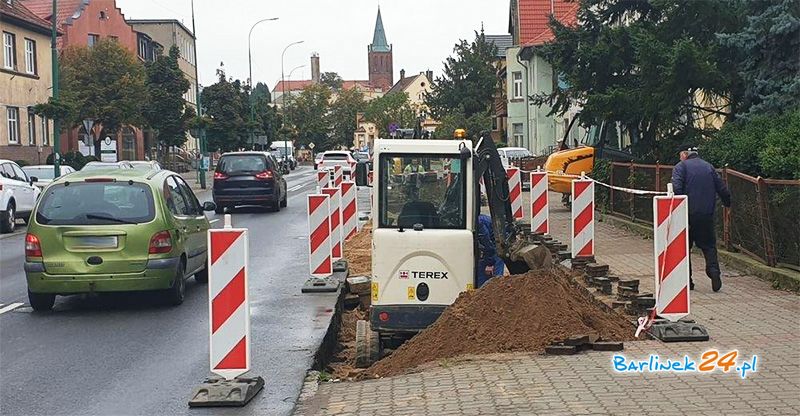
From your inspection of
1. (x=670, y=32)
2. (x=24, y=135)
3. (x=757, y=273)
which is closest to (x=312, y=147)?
(x=24, y=135)

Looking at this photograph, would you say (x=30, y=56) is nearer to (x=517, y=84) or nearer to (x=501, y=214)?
(x=517, y=84)

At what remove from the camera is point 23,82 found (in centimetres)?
4541

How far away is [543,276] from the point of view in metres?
8.95

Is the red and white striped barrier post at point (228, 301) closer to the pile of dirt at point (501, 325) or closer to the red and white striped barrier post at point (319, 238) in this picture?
the pile of dirt at point (501, 325)

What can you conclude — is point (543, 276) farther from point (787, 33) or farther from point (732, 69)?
point (732, 69)

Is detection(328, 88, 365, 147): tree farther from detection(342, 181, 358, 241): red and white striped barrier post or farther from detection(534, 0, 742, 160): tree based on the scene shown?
detection(342, 181, 358, 241): red and white striped barrier post

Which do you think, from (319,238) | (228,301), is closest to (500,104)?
(319,238)

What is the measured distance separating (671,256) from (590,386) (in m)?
2.25

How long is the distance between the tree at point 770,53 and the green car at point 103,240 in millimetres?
10091

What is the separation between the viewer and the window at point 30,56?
150ft

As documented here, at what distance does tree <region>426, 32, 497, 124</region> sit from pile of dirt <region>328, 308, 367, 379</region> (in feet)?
183

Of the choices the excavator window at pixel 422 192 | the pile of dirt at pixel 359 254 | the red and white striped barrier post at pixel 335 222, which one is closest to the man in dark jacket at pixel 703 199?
the excavator window at pixel 422 192

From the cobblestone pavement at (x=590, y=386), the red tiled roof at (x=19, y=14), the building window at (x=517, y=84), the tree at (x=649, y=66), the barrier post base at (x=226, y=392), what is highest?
the red tiled roof at (x=19, y=14)

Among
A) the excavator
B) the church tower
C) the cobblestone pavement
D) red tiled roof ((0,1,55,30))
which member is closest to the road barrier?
the cobblestone pavement
